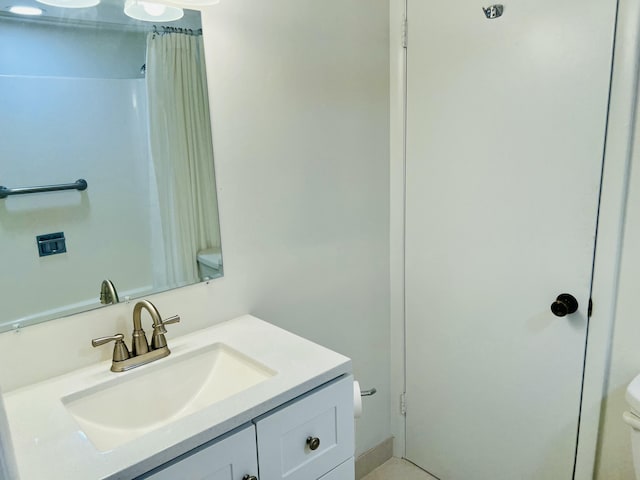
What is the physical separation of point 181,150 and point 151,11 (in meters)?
0.38

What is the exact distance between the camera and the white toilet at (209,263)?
57.0 inches

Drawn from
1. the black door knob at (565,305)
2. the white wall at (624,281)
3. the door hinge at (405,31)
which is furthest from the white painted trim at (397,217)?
the white wall at (624,281)

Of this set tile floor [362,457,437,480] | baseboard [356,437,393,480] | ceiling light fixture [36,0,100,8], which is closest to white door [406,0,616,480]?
tile floor [362,457,437,480]

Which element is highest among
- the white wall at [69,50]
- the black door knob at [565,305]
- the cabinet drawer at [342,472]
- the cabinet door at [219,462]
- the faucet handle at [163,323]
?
the white wall at [69,50]

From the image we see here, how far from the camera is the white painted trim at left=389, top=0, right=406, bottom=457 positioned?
184cm

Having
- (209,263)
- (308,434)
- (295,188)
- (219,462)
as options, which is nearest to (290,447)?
(308,434)

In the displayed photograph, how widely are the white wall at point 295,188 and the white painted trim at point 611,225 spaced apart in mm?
811

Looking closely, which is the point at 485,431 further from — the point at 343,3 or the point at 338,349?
the point at 343,3

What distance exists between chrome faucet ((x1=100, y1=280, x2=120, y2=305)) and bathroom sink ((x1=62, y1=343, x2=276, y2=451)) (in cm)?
21

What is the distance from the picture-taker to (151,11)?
4.20ft

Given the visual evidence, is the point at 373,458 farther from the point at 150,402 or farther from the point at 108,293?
the point at 108,293

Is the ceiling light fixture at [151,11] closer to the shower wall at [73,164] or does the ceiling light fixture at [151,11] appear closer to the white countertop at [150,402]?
the shower wall at [73,164]

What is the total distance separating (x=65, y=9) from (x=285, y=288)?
1.04m

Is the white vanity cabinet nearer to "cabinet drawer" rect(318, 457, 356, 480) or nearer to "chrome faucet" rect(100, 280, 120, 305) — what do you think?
"cabinet drawer" rect(318, 457, 356, 480)
